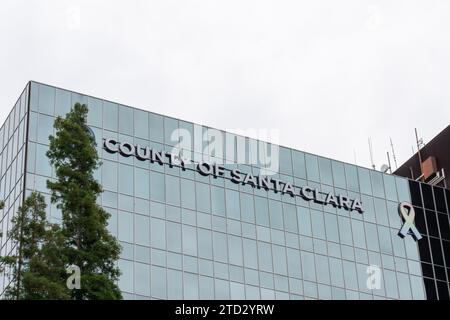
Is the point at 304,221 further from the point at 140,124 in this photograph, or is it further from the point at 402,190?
the point at 140,124

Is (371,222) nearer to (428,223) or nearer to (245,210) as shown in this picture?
(428,223)

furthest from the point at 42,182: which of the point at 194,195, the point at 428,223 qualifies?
the point at 428,223

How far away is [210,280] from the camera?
69.0 metres

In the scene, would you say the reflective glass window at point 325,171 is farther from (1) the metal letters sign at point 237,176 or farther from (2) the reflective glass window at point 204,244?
(2) the reflective glass window at point 204,244

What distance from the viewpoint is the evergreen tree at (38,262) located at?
3916 centimetres

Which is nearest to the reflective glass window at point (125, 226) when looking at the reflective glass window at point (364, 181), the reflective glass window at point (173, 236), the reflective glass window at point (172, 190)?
the reflective glass window at point (173, 236)

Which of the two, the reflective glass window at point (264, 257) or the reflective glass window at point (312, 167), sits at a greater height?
the reflective glass window at point (312, 167)

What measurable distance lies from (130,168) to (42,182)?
21.9 feet

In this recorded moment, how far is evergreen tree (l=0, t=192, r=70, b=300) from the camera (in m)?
39.2

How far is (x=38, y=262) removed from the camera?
134ft

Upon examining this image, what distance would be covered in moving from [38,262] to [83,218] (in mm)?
3356

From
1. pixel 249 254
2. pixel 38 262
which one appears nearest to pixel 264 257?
pixel 249 254

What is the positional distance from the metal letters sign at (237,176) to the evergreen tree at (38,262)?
80.4ft

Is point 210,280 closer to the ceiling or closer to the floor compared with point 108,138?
closer to the floor
